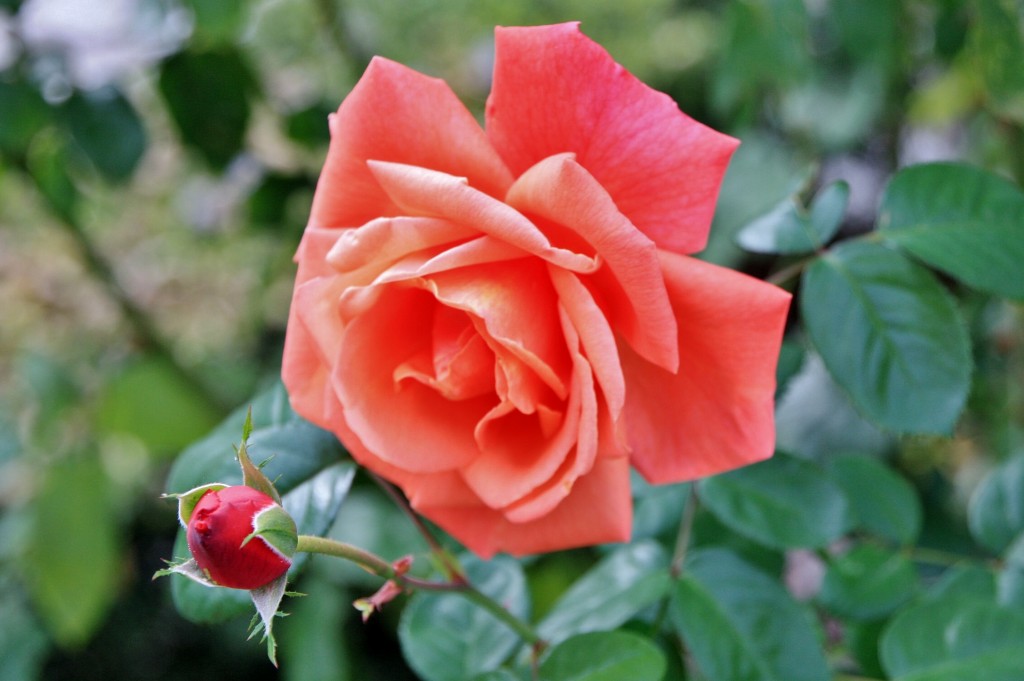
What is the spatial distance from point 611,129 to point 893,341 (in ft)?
0.78

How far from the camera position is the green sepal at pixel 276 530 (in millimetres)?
330

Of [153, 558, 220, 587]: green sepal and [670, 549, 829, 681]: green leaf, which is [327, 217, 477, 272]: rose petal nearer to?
[153, 558, 220, 587]: green sepal

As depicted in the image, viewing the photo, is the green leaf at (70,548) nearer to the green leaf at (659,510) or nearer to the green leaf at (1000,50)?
the green leaf at (659,510)

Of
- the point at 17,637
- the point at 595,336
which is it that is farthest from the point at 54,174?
the point at 595,336

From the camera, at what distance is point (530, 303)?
1.38ft

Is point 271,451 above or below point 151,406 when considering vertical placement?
above

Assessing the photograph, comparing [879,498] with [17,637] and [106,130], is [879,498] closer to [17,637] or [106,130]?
[106,130]

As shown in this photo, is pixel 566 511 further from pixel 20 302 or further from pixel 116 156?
pixel 20 302

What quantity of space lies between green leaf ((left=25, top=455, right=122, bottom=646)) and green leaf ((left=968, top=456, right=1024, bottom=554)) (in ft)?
3.83

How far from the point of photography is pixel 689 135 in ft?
1.30

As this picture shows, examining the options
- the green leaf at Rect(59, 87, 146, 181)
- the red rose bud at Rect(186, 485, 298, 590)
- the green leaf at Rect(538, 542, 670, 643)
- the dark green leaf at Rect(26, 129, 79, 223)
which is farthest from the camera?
the dark green leaf at Rect(26, 129, 79, 223)

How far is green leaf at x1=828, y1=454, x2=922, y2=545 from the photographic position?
2.07 feet

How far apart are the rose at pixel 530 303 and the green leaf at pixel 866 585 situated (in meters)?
0.21

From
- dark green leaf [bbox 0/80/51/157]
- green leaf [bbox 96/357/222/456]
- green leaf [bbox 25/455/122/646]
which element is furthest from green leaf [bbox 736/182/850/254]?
green leaf [bbox 25/455/122/646]
